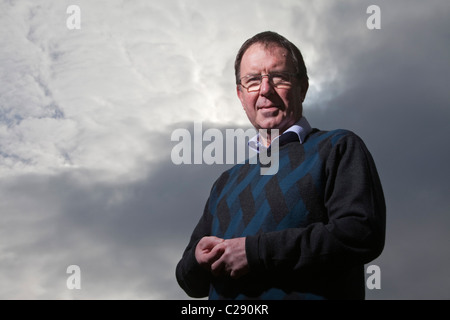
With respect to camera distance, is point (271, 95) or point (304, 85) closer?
point (271, 95)

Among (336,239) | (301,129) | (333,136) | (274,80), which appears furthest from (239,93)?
(336,239)

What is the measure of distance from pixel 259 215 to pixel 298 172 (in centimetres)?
28

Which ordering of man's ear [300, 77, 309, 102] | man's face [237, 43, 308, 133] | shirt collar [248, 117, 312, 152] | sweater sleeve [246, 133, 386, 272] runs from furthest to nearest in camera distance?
man's ear [300, 77, 309, 102], man's face [237, 43, 308, 133], shirt collar [248, 117, 312, 152], sweater sleeve [246, 133, 386, 272]

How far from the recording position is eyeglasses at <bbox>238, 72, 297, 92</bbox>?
8.74 feet

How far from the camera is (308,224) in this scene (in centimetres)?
219

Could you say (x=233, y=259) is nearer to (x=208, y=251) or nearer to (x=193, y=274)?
(x=208, y=251)

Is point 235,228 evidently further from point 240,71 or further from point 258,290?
point 240,71

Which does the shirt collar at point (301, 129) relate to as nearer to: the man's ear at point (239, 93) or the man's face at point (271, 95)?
the man's face at point (271, 95)

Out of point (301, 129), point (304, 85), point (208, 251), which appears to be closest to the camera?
point (208, 251)

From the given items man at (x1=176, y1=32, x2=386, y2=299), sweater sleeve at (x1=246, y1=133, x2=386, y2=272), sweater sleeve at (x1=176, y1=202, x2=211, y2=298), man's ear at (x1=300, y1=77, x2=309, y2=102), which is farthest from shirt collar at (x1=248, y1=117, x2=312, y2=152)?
sweater sleeve at (x1=176, y1=202, x2=211, y2=298)

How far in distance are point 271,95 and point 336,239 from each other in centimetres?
98

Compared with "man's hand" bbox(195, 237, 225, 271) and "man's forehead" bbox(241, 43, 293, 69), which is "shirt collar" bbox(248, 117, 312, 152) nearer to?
"man's forehead" bbox(241, 43, 293, 69)

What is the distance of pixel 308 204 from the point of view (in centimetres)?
219
